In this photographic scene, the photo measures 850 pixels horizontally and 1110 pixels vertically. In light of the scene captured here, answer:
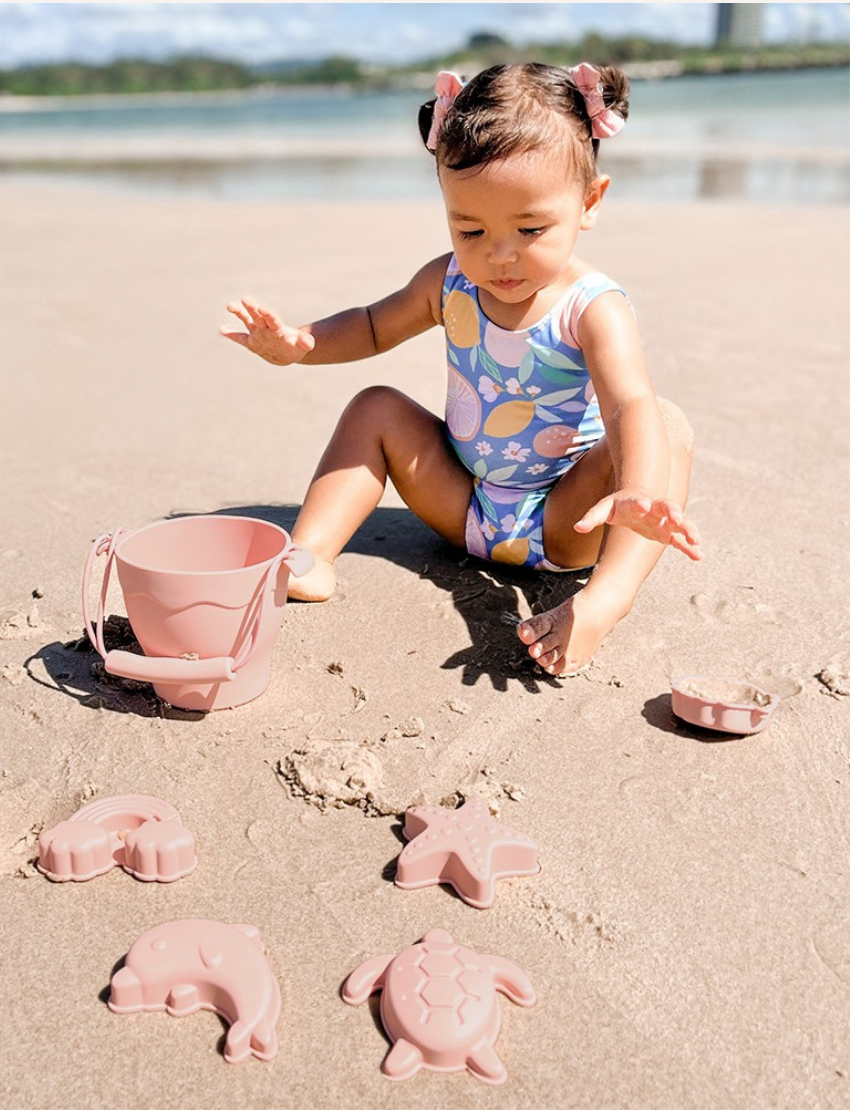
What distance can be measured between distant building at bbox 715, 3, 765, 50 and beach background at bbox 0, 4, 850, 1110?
274 feet

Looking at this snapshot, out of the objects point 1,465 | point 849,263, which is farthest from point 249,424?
point 849,263

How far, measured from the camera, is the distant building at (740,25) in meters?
76.9

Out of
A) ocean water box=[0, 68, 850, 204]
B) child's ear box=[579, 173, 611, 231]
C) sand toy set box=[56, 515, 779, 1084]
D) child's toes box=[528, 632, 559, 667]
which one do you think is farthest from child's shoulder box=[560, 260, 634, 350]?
ocean water box=[0, 68, 850, 204]

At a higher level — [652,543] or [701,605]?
[652,543]

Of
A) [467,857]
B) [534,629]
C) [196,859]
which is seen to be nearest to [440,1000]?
[467,857]

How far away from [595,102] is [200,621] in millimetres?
1303

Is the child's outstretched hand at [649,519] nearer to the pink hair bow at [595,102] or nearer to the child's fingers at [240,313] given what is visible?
the pink hair bow at [595,102]

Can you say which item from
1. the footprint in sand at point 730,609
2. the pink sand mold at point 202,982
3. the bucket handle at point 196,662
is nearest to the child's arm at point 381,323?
the bucket handle at point 196,662

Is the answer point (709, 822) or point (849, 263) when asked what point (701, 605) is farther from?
point (849, 263)

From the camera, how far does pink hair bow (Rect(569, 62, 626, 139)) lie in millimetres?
2170

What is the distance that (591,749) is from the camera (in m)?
1.95

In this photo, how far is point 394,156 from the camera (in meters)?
16.3

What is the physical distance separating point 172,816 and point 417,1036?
0.58m

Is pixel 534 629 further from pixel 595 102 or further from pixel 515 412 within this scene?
pixel 595 102
